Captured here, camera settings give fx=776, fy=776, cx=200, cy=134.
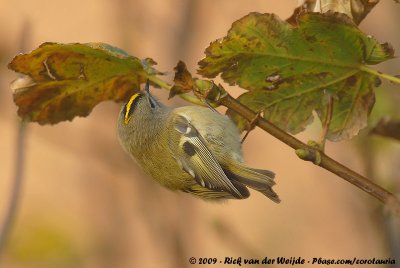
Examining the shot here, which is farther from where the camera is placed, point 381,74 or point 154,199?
point 154,199

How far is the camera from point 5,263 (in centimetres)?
347

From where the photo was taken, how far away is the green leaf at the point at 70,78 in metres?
1.66

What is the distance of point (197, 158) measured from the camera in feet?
7.80

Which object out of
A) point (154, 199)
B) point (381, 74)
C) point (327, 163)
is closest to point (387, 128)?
point (381, 74)

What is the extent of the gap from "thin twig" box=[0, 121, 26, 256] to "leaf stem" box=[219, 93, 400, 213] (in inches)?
25.0

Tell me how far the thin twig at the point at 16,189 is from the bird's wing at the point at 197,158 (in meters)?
0.57

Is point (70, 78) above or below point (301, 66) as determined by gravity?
below

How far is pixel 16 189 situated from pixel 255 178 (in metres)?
0.67

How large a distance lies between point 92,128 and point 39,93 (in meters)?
1.76

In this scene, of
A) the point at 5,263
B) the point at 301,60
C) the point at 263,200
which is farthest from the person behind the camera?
the point at 263,200

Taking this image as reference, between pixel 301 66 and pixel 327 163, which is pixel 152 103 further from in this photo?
pixel 327 163

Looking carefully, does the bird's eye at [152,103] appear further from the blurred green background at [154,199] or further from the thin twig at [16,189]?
the thin twig at [16,189]

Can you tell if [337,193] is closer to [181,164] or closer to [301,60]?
[181,164]

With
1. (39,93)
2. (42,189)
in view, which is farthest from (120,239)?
(39,93)
